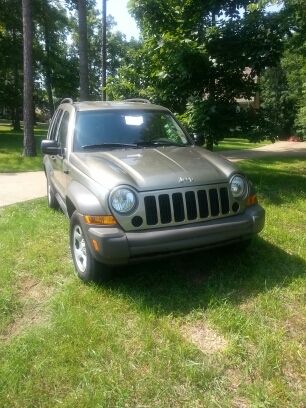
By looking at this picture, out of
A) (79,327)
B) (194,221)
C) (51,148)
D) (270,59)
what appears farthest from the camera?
(270,59)

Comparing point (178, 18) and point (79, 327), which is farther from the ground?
point (178, 18)

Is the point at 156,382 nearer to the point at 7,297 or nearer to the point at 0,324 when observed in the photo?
the point at 0,324

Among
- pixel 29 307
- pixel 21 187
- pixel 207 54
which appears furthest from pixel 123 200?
pixel 21 187

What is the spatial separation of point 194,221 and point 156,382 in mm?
1590

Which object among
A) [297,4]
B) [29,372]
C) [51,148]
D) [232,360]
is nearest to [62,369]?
[29,372]

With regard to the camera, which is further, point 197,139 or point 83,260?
point 197,139

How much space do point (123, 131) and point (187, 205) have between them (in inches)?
69.9

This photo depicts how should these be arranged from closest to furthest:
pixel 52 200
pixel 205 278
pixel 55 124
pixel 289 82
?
pixel 205 278 → pixel 55 124 → pixel 52 200 → pixel 289 82

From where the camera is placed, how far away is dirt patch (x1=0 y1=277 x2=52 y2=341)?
139 inches

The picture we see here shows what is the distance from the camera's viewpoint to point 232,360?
115 inches

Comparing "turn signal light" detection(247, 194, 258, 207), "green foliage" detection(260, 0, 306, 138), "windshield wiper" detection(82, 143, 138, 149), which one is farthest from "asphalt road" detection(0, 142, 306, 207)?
"turn signal light" detection(247, 194, 258, 207)

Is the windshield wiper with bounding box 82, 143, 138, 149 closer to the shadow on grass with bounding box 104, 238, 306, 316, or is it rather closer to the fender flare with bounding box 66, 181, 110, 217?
the fender flare with bounding box 66, 181, 110, 217

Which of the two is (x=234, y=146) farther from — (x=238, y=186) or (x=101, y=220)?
(x=101, y=220)

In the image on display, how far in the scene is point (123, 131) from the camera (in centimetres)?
519
